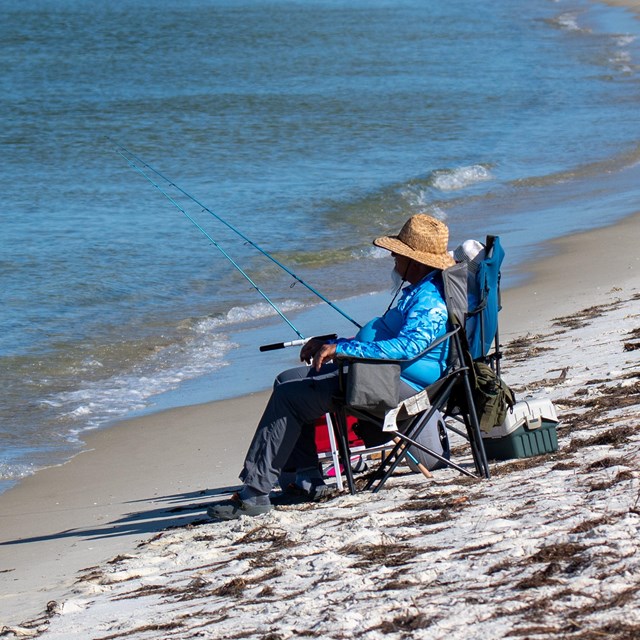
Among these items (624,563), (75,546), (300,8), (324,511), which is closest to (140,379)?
(75,546)

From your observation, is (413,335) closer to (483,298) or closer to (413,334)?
(413,334)

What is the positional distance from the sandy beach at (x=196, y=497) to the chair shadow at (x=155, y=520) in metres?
0.01

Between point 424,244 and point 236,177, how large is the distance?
1255cm

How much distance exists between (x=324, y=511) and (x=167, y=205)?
10833mm

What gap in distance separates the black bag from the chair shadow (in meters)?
0.90

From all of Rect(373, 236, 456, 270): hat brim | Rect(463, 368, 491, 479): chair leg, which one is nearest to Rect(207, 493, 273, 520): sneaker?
Rect(463, 368, 491, 479): chair leg

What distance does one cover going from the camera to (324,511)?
437 cm

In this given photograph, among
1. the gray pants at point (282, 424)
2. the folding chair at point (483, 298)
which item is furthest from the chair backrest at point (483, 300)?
the gray pants at point (282, 424)

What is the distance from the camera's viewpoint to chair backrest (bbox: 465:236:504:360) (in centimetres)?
452

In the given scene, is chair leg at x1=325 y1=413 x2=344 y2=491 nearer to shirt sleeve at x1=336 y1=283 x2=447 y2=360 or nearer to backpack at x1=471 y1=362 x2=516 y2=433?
shirt sleeve at x1=336 y1=283 x2=447 y2=360

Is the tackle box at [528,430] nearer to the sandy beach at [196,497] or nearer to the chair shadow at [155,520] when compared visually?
the sandy beach at [196,497]

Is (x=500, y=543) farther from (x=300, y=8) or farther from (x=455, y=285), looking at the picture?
(x=300, y=8)

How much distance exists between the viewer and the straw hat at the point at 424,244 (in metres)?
4.50

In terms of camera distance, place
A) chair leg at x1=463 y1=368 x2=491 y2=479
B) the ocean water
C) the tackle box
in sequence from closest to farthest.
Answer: chair leg at x1=463 y1=368 x2=491 y2=479, the tackle box, the ocean water
